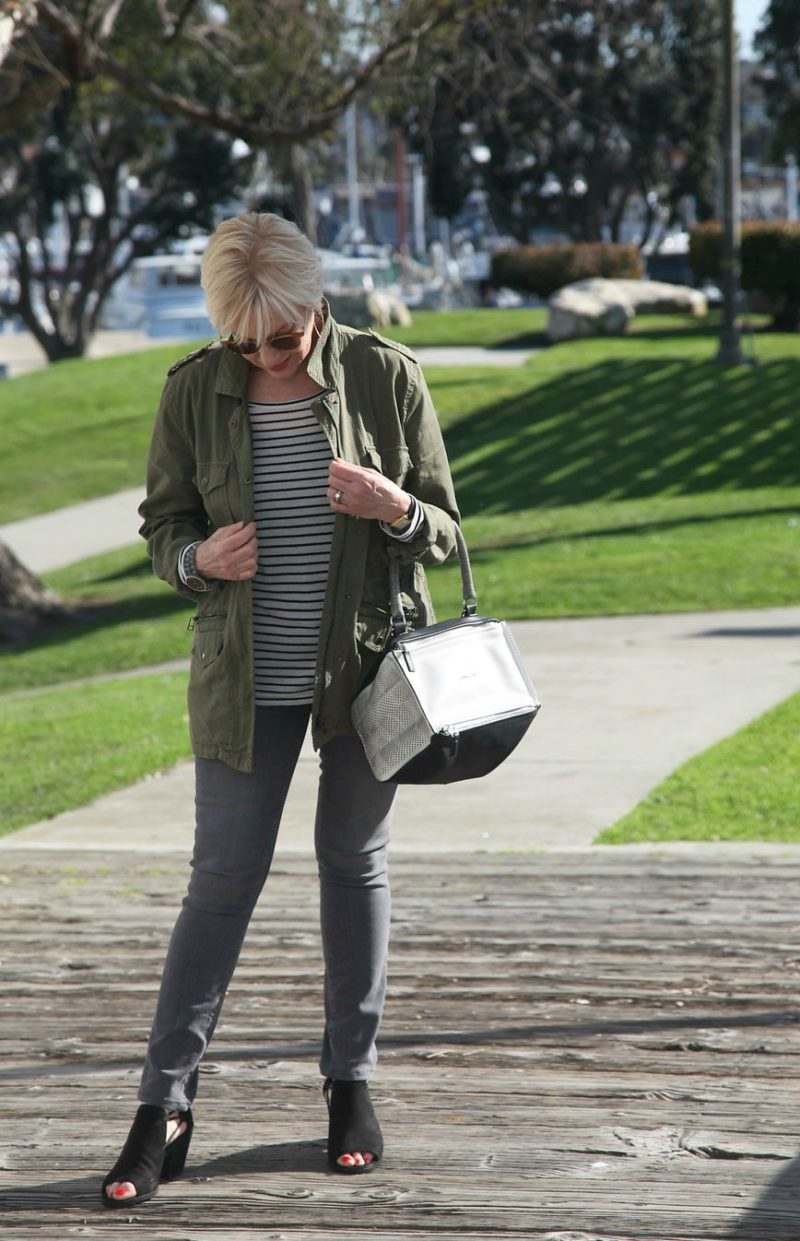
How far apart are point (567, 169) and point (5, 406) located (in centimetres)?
2499

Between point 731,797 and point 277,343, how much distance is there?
12.0ft

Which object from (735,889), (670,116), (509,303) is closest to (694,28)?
(670,116)

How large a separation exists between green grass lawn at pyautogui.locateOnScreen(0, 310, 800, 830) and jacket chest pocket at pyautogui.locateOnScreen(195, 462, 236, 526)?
3671 millimetres

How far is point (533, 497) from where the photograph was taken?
15.6 m

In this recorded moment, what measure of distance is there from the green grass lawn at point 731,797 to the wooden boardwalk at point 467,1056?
35 centimetres

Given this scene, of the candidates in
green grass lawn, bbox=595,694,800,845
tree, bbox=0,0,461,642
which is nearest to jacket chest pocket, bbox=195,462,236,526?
green grass lawn, bbox=595,694,800,845

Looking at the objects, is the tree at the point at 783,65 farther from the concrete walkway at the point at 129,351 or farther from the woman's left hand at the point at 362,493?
the woman's left hand at the point at 362,493

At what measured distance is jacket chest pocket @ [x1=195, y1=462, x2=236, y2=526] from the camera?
3.16m

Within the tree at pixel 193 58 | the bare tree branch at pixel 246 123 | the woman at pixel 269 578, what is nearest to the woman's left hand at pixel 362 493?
the woman at pixel 269 578

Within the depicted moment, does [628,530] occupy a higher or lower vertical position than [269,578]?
lower

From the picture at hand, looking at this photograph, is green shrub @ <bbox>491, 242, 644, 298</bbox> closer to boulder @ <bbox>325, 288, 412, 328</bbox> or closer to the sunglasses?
boulder @ <bbox>325, 288, 412, 328</bbox>

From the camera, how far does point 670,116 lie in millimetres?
43031

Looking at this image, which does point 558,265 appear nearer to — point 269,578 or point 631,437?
point 631,437

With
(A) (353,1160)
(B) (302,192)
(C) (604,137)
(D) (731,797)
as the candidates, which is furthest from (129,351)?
(A) (353,1160)
